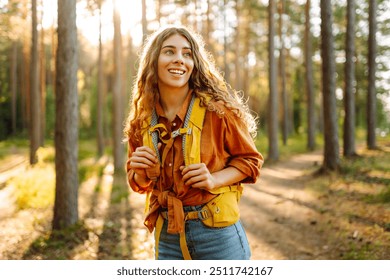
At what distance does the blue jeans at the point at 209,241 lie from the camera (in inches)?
78.9

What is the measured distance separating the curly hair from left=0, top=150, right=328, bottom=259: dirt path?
13.6ft

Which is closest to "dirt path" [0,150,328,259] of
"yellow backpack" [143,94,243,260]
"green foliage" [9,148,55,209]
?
"green foliage" [9,148,55,209]

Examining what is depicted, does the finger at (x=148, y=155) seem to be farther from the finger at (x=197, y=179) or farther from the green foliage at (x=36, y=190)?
the green foliage at (x=36, y=190)

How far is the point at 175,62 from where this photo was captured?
80.7 inches

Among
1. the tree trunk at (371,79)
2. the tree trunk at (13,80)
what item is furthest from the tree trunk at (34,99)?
the tree trunk at (13,80)

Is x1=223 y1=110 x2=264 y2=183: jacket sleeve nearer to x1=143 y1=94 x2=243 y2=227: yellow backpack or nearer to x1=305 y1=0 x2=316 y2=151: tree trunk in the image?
x1=143 y1=94 x2=243 y2=227: yellow backpack

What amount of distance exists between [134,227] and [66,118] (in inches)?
91.0

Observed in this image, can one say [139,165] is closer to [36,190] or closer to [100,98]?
[36,190]

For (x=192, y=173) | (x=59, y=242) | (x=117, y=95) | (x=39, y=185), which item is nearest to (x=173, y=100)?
(x=192, y=173)

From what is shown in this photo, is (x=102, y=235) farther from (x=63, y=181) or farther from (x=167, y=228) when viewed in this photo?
(x=167, y=228)

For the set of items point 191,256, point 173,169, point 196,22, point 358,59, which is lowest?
point 191,256

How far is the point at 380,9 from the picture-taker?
1570 cm
